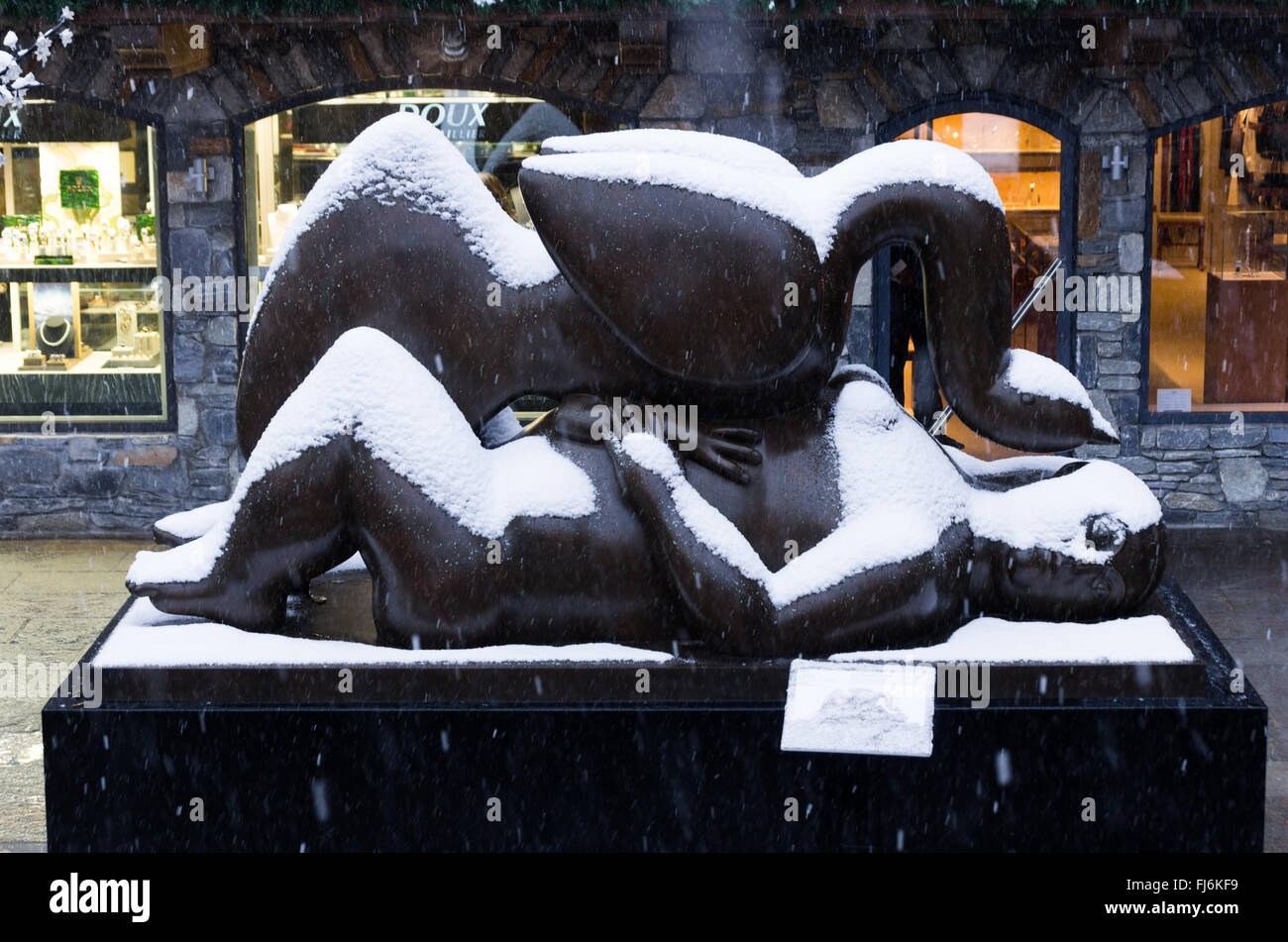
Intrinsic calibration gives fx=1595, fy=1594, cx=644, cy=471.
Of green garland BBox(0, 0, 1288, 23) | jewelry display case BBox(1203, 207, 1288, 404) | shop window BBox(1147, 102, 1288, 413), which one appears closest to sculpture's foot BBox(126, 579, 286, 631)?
green garland BBox(0, 0, 1288, 23)

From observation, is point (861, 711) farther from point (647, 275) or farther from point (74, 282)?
point (74, 282)

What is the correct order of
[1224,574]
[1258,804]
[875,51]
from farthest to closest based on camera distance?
[875,51] < [1224,574] < [1258,804]

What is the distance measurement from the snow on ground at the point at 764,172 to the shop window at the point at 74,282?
15.9ft

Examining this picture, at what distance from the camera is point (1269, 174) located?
26.1 ft

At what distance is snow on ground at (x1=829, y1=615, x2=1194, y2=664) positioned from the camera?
3576 mm

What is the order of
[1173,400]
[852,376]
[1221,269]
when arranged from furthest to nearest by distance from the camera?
[1221,269] < [1173,400] < [852,376]

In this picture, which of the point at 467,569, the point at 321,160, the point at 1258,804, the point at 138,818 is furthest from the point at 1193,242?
the point at 138,818

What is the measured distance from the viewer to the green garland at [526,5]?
6895mm

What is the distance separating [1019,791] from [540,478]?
129cm

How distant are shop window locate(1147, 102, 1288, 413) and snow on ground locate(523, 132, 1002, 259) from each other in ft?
15.1

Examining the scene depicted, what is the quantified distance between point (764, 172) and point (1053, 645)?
1294 millimetres

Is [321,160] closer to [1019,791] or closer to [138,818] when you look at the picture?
[138,818]

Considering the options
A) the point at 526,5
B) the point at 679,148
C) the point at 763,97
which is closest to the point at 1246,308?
the point at 763,97

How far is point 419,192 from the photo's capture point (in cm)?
377
